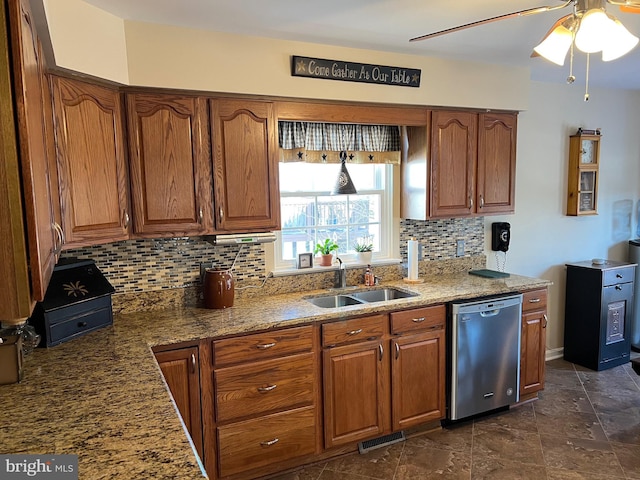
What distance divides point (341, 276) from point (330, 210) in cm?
51

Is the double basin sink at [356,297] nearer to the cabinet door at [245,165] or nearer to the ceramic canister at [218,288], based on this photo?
the ceramic canister at [218,288]

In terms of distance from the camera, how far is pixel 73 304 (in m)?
2.23

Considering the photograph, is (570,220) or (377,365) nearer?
(377,365)

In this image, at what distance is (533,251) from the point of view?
4.14 metres

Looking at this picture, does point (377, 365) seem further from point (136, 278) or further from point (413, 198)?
point (136, 278)

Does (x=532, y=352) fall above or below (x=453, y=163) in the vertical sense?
below

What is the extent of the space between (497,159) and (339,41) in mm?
1546

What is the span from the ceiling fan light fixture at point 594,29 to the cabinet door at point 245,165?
1629 mm

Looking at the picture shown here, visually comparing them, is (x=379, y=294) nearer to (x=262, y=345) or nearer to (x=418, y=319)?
(x=418, y=319)

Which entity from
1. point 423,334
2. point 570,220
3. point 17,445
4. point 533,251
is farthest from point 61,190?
point 570,220

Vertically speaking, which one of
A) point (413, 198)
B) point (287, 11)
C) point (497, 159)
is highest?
point (287, 11)

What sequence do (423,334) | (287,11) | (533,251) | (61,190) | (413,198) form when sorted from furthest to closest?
1. (533,251)
2. (413,198)
3. (423,334)
4. (287,11)
5. (61,190)

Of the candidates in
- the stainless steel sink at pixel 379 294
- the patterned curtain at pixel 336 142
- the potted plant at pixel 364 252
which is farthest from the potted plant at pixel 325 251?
the patterned curtain at pixel 336 142

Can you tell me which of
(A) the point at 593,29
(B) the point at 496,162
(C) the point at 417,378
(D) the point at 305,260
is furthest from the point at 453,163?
(A) the point at 593,29
